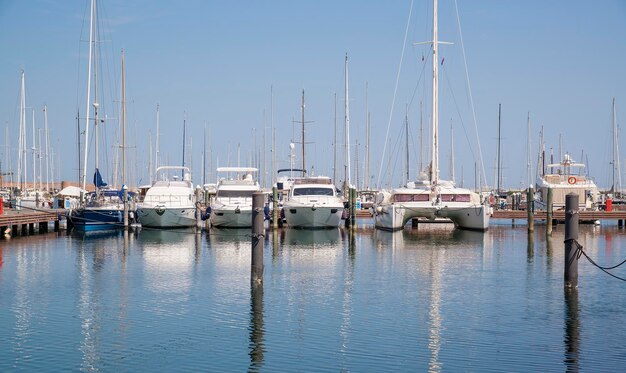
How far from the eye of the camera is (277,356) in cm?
1544

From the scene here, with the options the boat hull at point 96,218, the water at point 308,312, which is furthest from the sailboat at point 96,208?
the water at point 308,312

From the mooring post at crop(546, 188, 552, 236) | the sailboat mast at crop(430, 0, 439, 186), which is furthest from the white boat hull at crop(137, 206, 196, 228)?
the mooring post at crop(546, 188, 552, 236)

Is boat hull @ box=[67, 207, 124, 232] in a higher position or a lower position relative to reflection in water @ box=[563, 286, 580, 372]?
higher

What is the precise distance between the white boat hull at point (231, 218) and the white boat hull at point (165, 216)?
141cm

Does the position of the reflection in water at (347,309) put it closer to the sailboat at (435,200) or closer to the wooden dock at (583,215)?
the sailboat at (435,200)

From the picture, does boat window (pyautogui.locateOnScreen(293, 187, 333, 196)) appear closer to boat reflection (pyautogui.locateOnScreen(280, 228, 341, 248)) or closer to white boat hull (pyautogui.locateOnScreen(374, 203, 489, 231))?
boat reflection (pyautogui.locateOnScreen(280, 228, 341, 248))

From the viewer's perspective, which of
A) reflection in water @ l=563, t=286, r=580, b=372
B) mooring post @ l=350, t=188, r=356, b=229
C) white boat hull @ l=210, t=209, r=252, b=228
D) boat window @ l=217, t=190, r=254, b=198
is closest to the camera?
reflection in water @ l=563, t=286, r=580, b=372

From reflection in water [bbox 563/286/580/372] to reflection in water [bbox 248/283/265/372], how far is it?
18.4ft

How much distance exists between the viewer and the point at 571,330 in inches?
695

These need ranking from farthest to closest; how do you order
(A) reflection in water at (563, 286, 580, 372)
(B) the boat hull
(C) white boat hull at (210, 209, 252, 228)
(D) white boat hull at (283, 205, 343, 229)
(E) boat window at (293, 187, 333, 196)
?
(C) white boat hull at (210, 209, 252, 228) < (E) boat window at (293, 187, 333, 196) < (B) the boat hull < (D) white boat hull at (283, 205, 343, 229) < (A) reflection in water at (563, 286, 580, 372)

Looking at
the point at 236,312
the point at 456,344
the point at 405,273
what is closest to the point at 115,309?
the point at 236,312

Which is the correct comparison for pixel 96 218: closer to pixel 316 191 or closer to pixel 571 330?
pixel 316 191

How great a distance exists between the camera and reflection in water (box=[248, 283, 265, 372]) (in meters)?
15.0

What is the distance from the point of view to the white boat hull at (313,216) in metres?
Result: 46.5
